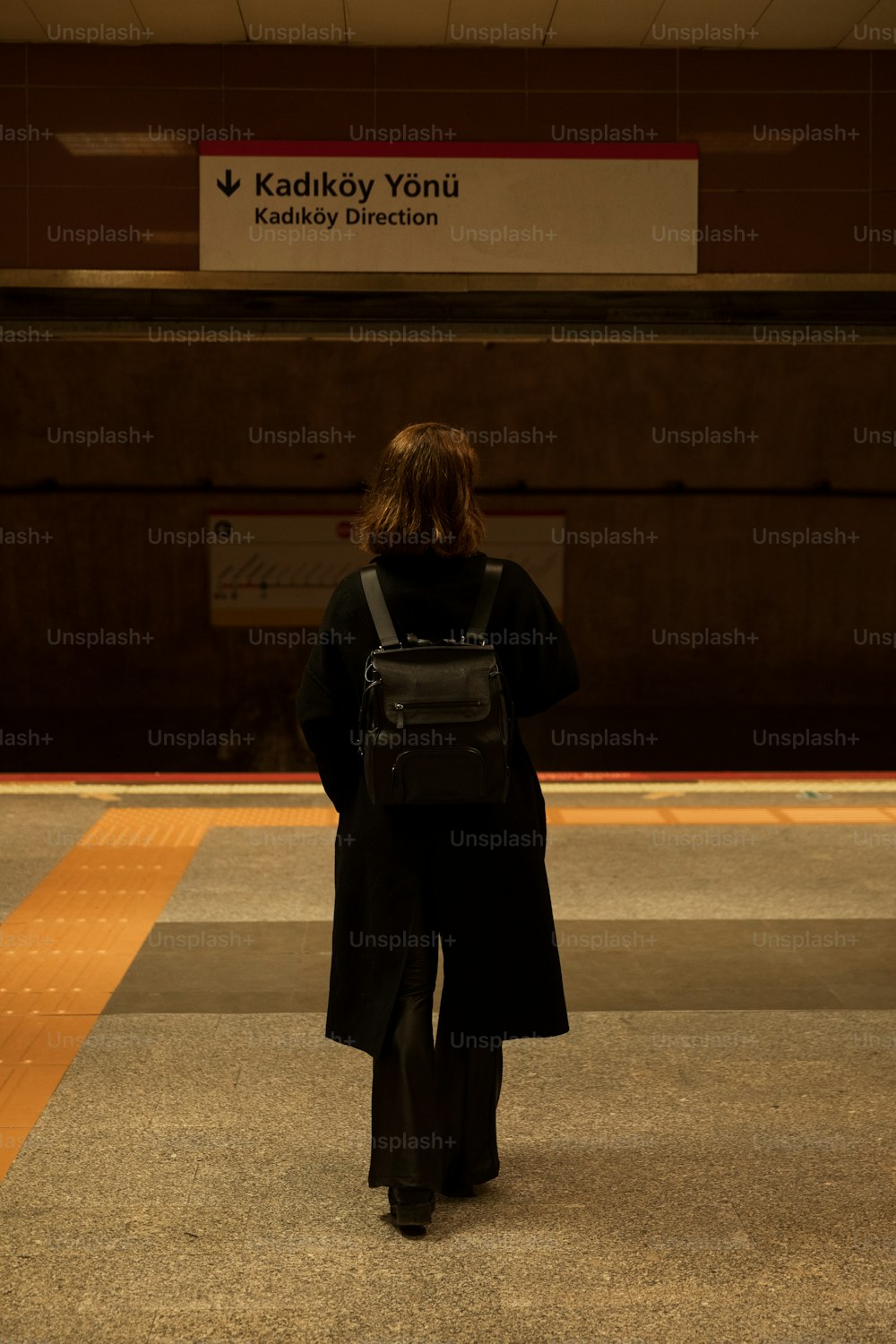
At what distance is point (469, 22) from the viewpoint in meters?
9.98

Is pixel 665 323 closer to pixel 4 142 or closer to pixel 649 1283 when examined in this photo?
pixel 4 142

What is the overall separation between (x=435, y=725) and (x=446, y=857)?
33cm

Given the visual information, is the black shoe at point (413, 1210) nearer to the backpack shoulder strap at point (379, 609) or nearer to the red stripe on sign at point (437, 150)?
the backpack shoulder strap at point (379, 609)

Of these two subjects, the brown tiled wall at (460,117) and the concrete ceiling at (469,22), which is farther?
the brown tiled wall at (460,117)

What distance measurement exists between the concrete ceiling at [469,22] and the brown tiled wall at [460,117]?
103mm

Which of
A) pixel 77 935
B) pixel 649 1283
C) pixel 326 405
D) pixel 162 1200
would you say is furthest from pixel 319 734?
pixel 326 405

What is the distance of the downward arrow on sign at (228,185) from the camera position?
10109 mm

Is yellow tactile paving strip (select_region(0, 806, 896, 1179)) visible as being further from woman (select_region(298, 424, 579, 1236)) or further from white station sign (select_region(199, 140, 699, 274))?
white station sign (select_region(199, 140, 699, 274))

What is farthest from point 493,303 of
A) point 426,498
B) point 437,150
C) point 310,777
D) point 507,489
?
point 426,498

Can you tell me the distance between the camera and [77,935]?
536 cm

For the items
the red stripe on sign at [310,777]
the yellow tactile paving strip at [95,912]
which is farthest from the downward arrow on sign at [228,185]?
the yellow tactile paving strip at [95,912]

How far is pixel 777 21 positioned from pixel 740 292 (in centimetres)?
189

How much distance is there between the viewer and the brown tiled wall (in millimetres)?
10109

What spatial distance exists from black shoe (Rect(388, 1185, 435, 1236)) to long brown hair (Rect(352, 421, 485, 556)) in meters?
1.39
